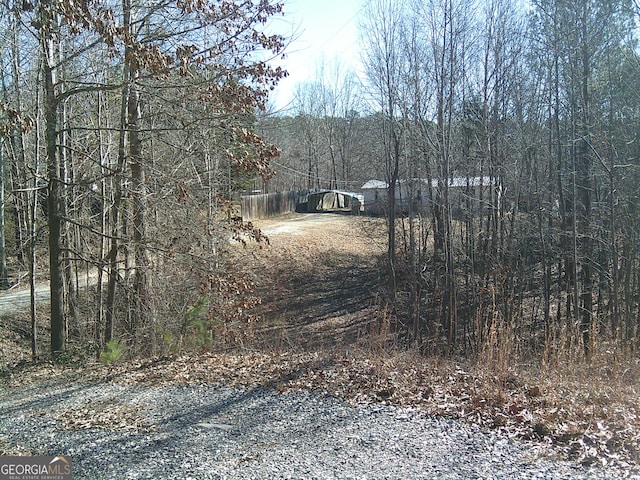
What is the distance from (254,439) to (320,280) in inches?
822

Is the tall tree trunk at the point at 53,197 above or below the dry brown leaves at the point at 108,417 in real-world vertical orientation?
above

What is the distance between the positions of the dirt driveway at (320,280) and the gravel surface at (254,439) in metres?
12.2

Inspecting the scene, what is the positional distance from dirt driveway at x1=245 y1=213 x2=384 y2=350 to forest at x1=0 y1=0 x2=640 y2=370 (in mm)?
2051

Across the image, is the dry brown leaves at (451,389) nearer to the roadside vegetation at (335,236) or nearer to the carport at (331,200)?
the roadside vegetation at (335,236)

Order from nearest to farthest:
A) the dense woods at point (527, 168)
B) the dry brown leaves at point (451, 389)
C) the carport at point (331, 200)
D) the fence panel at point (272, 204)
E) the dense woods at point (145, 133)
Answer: the dry brown leaves at point (451, 389) → the dense woods at point (145, 133) → the dense woods at point (527, 168) → the fence panel at point (272, 204) → the carport at point (331, 200)

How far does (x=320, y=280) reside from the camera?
84.3 ft

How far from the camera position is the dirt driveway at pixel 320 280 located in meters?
21.0

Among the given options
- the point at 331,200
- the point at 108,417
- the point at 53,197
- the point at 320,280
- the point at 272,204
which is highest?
the point at 331,200

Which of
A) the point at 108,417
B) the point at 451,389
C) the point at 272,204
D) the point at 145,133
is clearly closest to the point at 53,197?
the point at 145,133

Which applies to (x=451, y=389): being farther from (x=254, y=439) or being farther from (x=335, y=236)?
(x=335, y=236)

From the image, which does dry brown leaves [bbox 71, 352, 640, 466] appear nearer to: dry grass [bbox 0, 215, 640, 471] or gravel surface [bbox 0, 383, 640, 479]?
dry grass [bbox 0, 215, 640, 471]

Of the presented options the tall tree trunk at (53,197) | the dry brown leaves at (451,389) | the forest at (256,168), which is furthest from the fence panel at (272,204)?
the dry brown leaves at (451,389)

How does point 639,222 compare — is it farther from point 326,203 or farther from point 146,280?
point 326,203

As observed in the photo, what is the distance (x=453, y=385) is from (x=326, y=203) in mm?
42152
